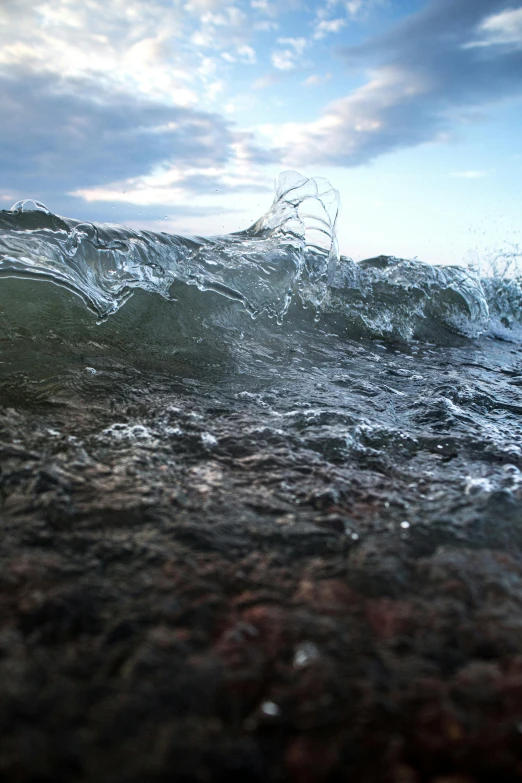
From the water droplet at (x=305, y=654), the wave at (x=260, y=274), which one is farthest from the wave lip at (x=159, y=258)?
the water droplet at (x=305, y=654)

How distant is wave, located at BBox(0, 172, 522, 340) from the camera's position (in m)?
4.52

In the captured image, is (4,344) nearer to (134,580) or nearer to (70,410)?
(70,410)

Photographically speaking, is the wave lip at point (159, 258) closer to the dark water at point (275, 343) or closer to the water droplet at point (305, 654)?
the dark water at point (275, 343)

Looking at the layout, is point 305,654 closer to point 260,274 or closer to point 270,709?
point 270,709

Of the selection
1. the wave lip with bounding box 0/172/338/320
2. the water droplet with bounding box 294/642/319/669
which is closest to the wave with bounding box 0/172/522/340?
the wave lip with bounding box 0/172/338/320

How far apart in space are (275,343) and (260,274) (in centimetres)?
173

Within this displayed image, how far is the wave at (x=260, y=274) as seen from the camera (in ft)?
14.8

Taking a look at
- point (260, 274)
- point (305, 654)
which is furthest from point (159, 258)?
point (305, 654)

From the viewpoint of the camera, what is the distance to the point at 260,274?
5.72m

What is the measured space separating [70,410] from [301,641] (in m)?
1.55

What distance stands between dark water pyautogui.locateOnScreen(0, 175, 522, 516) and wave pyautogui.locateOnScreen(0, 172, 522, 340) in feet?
0.07

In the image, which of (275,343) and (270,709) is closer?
(270,709)

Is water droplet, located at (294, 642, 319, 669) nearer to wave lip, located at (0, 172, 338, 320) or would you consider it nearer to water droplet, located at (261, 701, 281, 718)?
water droplet, located at (261, 701, 281, 718)

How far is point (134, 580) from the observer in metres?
1.19
